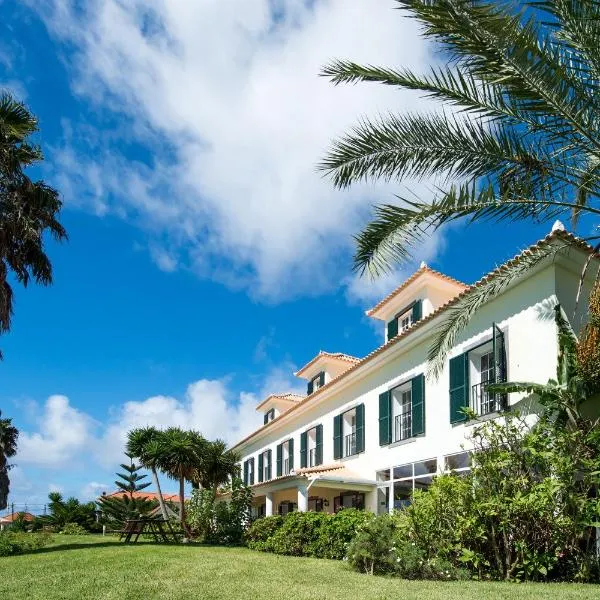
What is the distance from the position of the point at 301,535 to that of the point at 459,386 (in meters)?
5.63

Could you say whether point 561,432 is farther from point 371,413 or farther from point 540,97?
point 371,413

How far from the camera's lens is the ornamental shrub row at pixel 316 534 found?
51.0 feet

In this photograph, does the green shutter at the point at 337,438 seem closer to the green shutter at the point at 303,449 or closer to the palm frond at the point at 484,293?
the green shutter at the point at 303,449

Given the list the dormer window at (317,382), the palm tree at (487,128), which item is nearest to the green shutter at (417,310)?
the dormer window at (317,382)

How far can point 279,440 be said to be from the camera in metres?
31.9

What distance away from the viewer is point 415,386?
57.5 feet

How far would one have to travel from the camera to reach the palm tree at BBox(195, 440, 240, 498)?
28.2 meters

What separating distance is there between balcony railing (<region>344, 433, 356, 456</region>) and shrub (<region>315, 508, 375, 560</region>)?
5528 mm

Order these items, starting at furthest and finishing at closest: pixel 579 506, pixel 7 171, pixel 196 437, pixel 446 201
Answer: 1. pixel 196 437
2. pixel 7 171
3. pixel 579 506
4. pixel 446 201

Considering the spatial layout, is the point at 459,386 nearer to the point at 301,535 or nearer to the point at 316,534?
the point at 316,534

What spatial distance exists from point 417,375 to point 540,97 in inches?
408

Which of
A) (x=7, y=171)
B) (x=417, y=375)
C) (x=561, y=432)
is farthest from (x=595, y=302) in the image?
(x=7, y=171)

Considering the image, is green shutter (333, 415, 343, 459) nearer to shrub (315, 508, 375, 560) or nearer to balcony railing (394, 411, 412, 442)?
balcony railing (394, 411, 412, 442)

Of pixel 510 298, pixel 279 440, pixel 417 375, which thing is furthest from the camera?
pixel 279 440
